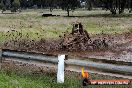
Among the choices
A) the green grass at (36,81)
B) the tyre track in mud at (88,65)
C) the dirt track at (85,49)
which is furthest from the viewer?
the dirt track at (85,49)

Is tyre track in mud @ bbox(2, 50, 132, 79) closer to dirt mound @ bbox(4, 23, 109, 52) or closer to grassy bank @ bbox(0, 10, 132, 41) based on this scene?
dirt mound @ bbox(4, 23, 109, 52)

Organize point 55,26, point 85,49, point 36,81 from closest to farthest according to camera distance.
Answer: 1. point 36,81
2. point 85,49
3. point 55,26

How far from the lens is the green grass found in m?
9.23

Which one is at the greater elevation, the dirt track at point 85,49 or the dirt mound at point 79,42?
the dirt mound at point 79,42

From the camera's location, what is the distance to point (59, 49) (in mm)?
18625

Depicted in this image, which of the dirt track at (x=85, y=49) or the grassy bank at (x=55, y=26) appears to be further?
the grassy bank at (x=55, y=26)

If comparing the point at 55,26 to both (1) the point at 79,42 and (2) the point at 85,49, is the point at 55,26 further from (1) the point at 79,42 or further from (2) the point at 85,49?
(2) the point at 85,49

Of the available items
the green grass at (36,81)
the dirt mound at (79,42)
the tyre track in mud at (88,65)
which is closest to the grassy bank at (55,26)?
the dirt mound at (79,42)

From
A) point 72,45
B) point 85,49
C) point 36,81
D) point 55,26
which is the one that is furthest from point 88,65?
point 55,26

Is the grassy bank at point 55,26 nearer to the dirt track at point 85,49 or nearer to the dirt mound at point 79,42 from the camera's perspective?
the dirt track at point 85,49

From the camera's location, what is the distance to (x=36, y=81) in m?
9.80

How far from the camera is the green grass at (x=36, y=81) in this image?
30.3 ft

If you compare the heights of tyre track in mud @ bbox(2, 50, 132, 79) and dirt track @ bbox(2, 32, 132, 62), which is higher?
tyre track in mud @ bbox(2, 50, 132, 79)

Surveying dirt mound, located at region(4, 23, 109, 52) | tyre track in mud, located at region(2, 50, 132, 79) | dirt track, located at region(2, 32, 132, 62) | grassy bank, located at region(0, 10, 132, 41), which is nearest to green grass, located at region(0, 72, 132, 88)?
tyre track in mud, located at region(2, 50, 132, 79)
